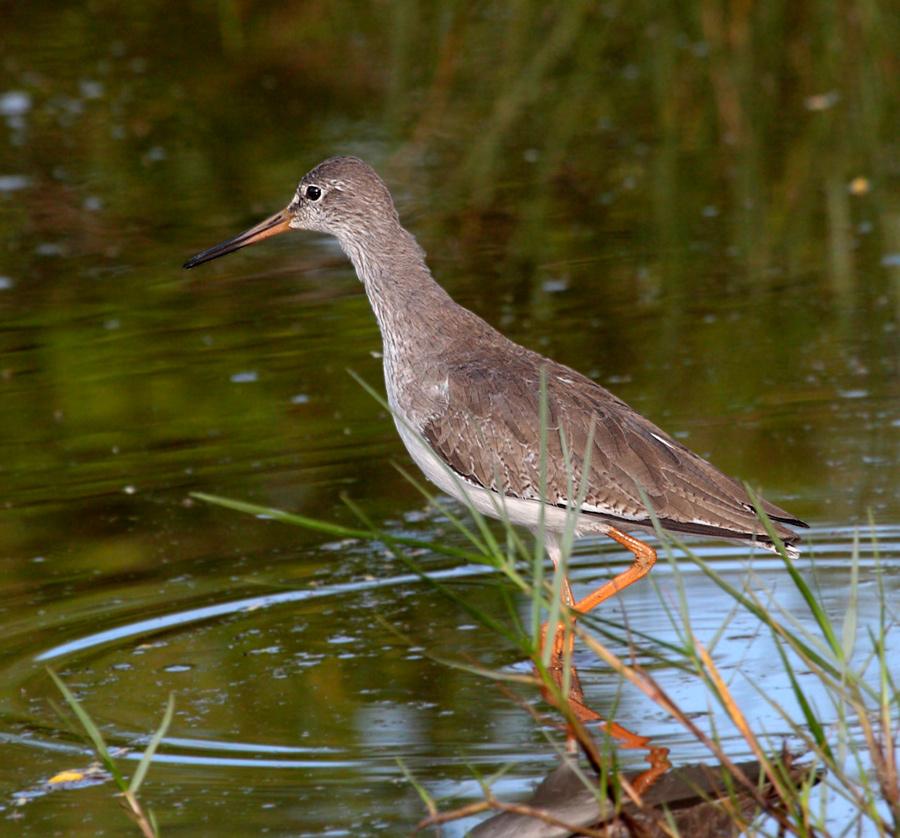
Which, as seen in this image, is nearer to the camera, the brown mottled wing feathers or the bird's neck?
the brown mottled wing feathers

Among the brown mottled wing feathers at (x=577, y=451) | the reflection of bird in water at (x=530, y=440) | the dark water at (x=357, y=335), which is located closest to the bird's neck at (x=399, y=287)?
the reflection of bird in water at (x=530, y=440)

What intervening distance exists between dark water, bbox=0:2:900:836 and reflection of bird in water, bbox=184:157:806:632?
24 centimetres

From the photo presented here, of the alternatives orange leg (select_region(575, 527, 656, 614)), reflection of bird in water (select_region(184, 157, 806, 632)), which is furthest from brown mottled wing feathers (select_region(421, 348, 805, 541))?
orange leg (select_region(575, 527, 656, 614))

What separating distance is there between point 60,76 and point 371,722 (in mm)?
10549

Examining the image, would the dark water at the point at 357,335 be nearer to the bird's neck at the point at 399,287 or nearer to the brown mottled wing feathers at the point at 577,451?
the brown mottled wing feathers at the point at 577,451

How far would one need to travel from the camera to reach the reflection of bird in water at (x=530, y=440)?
4.87 metres

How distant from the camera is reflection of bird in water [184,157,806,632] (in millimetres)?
4871

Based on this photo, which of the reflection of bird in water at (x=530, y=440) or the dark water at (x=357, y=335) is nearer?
the dark water at (x=357, y=335)

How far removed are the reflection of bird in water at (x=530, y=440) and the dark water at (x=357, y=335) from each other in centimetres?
24

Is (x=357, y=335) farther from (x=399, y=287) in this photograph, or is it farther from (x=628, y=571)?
(x=628, y=571)

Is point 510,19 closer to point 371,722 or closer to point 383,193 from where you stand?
point 383,193

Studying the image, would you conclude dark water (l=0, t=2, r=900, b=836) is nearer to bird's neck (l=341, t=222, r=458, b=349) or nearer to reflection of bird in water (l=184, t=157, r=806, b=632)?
reflection of bird in water (l=184, t=157, r=806, b=632)

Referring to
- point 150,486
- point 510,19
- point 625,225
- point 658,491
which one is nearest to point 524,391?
point 658,491

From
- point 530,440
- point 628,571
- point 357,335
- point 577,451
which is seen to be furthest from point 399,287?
point 357,335
